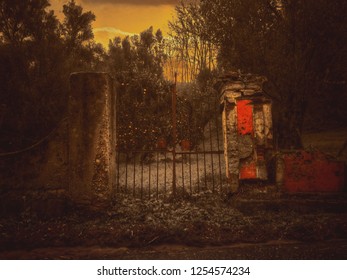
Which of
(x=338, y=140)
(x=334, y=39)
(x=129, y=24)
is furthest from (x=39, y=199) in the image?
(x=129, y=24)

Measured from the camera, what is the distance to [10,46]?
9500mm

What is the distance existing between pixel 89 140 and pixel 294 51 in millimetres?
5467

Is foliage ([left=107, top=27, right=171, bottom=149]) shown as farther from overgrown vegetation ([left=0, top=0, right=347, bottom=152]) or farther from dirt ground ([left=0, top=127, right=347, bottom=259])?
dirt ground ([left=0, top=127, right=347, bottom=259])

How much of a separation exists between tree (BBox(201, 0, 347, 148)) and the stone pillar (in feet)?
14.5

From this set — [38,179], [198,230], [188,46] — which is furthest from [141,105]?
[188,46]

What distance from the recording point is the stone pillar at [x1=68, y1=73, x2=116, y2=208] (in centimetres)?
434

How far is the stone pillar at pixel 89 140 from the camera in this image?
4.34 metres

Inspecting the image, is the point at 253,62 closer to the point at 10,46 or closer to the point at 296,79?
the point at 296,79

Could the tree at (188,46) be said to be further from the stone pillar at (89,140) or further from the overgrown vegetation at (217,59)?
the stone pillar at (89,140)

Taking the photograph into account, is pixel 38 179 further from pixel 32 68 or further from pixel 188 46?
pixel 188 46

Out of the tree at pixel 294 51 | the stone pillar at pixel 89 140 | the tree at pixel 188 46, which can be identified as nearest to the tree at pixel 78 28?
the tree at pixel 188 46

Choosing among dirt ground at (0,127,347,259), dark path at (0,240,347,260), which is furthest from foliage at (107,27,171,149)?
dark path at (0,240,347,260)

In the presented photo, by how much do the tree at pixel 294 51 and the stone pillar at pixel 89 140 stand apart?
4406mm

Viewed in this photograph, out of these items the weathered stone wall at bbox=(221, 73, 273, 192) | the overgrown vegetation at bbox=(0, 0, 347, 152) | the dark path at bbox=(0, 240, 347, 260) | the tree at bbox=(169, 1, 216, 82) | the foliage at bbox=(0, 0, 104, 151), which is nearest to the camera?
the dark path at bbox=(0, 240, 347, 260)
